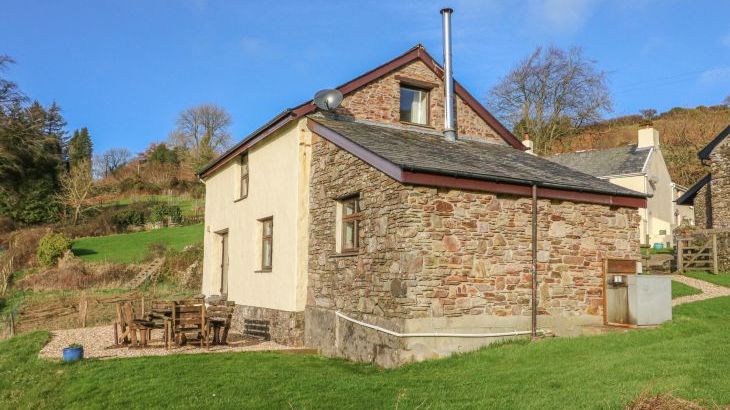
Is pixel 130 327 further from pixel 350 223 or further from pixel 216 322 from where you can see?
pixel 350 223

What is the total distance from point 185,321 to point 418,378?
6061mm

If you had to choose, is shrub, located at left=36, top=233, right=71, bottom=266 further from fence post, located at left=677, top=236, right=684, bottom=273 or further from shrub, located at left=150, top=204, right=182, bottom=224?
fence post, located at left=677, top=236, right=684, bottom=273

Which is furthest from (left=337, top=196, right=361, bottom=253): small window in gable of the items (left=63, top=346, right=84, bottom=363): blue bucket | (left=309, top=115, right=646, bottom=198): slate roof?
(left=63, top=346, right=84, bottom=363): blue bucket

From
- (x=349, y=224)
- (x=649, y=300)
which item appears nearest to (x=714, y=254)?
(x=649, y=300)

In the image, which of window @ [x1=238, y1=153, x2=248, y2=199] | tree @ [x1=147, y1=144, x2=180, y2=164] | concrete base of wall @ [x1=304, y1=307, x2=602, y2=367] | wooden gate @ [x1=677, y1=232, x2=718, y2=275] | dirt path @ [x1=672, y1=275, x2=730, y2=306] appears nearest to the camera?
concrete base of wall @ [x1=304, y1=307, x2=602, y2=367]

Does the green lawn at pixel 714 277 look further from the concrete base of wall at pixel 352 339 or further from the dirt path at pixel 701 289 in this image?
the concrete base of wall at pixel 352 339

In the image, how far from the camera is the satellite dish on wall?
42.0ft

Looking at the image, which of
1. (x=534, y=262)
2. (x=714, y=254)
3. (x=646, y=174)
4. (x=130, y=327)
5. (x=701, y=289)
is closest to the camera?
(x=534, y=262)

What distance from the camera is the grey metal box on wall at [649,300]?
11023 millimetres

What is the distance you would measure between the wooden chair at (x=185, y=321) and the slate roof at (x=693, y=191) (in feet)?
76.9

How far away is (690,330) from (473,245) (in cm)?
446

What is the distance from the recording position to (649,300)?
1114 centimetres

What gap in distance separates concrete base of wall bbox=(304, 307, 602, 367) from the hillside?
35.6 meters

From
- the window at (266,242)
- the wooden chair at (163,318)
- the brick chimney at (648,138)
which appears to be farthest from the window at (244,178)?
the brick chimney at (648,138)
